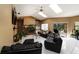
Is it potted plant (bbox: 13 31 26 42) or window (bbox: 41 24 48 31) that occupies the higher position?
window (bbox: 41 24 48 31)

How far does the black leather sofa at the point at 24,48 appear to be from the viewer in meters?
2.48

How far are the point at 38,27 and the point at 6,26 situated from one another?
67 centimetres

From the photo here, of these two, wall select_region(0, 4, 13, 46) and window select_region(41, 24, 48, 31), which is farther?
window select_region(41, 24, 48, 31)

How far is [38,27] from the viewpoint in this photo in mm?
2641

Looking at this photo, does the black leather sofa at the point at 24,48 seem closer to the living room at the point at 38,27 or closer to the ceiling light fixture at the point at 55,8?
the living room at the point at 38,27

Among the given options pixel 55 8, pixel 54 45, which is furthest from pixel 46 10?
pixel 54 45

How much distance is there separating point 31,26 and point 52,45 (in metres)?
0.61

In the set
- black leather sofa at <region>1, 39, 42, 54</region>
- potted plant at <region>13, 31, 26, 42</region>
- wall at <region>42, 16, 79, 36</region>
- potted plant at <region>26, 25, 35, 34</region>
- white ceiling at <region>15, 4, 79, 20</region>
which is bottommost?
black leather sofa at <region>1, 39, 42, 54</region>

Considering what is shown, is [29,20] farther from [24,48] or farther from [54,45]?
[54,45]

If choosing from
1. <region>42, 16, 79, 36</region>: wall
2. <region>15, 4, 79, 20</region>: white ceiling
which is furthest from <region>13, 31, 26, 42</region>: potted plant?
<region>42, 16, 79, 36</region>: wall

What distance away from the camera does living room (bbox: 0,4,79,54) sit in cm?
256

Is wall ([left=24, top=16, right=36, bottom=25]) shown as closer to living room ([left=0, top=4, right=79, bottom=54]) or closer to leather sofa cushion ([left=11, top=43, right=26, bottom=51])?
living room ([left=0, top=4, right=79, bottom=54])
